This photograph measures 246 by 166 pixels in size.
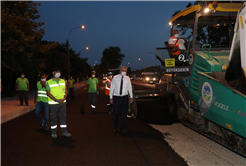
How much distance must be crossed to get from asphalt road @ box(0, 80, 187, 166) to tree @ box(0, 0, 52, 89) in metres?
8.55

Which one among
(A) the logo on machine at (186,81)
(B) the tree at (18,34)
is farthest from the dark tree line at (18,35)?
(A) the logo on machine at (186,81)

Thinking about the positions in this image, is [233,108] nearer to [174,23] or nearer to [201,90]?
[201,90]

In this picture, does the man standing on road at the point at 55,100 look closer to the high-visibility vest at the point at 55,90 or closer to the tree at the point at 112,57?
the high-visibility vest at the point at 55,90

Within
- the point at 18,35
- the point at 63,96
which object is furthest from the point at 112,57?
the point at 63,96

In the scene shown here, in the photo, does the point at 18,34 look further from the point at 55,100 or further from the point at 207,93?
the point at 207,93

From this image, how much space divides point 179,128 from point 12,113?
679 centimetres

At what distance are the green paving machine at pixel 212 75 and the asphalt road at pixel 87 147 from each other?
979 millimetres

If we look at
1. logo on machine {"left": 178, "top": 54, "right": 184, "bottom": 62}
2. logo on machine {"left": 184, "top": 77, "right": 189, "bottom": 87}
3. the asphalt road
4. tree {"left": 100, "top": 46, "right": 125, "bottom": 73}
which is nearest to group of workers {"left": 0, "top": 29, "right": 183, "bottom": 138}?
logo on machine {"left": 178, "top": 54, "right": 184, "bottom": 62}

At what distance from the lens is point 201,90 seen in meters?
4.45

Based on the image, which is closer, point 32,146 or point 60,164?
point 60,164

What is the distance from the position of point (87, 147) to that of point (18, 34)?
462 inches

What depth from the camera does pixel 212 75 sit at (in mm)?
4453

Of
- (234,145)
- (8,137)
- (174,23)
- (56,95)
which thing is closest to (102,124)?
(56,95)

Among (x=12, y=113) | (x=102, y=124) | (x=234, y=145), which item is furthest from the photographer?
(x=12, y=113)
